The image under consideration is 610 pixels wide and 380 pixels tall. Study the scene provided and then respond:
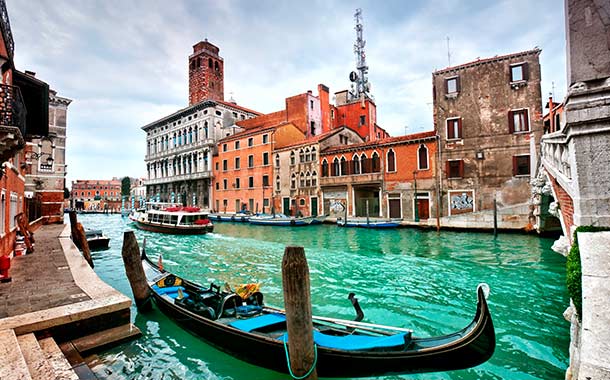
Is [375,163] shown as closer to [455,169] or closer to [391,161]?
[391,161]

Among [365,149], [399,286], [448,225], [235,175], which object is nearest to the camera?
[399,286]

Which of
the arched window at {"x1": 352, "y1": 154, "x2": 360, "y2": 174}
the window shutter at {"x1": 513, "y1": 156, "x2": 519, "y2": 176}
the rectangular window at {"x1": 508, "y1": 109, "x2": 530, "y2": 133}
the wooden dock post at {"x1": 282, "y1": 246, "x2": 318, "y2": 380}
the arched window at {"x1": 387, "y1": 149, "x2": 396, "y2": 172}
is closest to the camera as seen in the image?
the wooden dock post at {"x1": 282, "y1": 246, "x2": 318, "y2": 380}

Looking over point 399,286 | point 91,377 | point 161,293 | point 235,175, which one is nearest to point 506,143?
point 399,286

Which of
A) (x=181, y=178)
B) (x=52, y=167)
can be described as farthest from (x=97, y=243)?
(x=181, y=178)

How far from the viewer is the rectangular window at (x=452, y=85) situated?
18467 millimetres

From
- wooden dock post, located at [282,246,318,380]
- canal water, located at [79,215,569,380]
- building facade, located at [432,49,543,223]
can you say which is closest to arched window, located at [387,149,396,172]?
building facade, located at [432,49,543,223]

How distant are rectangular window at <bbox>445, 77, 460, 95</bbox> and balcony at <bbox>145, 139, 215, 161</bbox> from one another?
22.9 meters

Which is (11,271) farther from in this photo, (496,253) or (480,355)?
(496,253)

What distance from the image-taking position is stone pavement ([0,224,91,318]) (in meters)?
4.11

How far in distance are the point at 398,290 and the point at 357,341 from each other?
12.3 feet

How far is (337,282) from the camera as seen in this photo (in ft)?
24.8

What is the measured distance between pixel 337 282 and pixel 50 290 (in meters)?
5.52

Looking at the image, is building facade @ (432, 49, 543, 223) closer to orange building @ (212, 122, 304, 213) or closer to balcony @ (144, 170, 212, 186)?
orange building @ (212, 122, 304, 213)

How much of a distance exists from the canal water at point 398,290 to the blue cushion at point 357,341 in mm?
649
